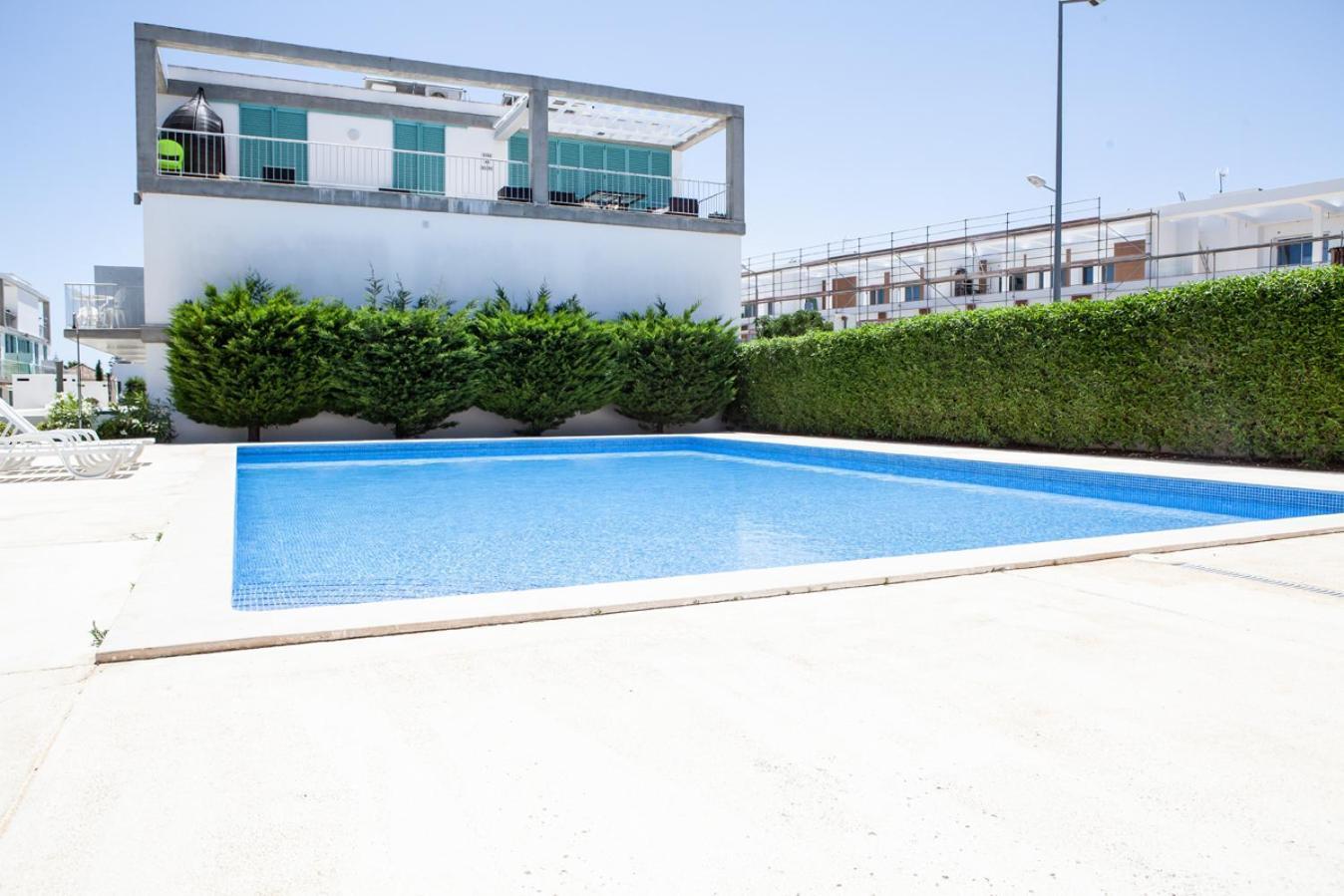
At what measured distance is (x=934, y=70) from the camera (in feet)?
64.7

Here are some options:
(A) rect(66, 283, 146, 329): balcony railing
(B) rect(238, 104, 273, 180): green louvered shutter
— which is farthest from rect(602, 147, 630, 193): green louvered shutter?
(A) rect(66, 283, 146, 329): balcony railing

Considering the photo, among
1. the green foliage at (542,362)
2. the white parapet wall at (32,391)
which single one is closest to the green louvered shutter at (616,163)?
the green foliage at (542,362)

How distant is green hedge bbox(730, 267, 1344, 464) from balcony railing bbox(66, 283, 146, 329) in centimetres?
1263

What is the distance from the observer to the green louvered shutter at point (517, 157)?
2264 cm

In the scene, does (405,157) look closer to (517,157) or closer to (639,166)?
(517,157)

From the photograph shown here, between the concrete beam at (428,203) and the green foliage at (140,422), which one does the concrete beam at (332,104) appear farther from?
the green foliage at (140,422)

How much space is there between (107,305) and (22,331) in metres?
49.2

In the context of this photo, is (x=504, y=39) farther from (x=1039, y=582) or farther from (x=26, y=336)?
(x=26, y=336)

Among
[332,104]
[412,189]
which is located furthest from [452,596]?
[332,104]

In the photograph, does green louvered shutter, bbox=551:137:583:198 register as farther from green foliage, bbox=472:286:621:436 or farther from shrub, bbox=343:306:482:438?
shrub, bbox=343:306:482:438

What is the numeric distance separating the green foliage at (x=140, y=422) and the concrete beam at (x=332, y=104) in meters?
8.22

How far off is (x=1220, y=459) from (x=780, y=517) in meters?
6.16

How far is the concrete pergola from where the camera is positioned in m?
15.8

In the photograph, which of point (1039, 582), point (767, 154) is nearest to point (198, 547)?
point (1039, 582)
